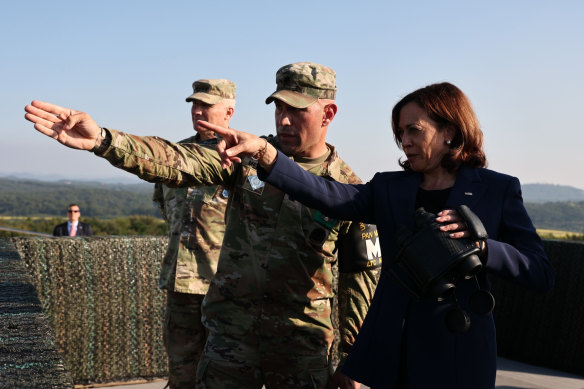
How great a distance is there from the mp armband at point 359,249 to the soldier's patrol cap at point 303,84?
2.07ft

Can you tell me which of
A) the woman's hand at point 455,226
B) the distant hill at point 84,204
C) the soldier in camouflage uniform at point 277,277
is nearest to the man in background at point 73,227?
the soldier in camouflage uniform at point 277,277

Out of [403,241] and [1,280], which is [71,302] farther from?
[403,241]

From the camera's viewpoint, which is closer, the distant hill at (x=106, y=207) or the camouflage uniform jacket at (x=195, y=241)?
the camouflage uniform jacket at (x=195, y=241)

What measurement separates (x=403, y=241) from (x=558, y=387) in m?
5.94

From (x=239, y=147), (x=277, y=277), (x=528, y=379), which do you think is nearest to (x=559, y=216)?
(x=528, y=379)

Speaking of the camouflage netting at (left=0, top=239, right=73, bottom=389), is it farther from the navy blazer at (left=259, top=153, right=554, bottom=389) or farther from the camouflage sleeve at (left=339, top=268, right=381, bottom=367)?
the camouflage sleeve at (left=339, top=268, right=381, bottom=367)

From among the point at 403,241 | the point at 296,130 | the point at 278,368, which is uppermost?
the point at 296,130

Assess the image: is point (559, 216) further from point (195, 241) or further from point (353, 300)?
point (353, 300)

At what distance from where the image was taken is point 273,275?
3.03 m

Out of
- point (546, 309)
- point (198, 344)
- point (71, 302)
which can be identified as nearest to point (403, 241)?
point (198, 344)

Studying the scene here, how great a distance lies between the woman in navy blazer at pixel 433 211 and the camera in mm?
2375

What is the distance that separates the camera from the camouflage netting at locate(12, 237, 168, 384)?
639 centimetres

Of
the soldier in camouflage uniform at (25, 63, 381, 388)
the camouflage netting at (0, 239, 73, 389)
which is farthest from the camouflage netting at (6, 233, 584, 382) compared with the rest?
the soldier in camouflage uniform at (25, 63, 381, 388)

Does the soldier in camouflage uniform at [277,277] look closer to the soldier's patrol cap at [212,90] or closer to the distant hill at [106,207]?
the soldier's patrol cap at [212,90]
